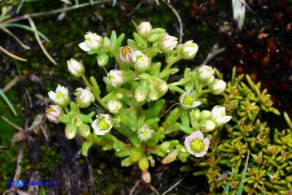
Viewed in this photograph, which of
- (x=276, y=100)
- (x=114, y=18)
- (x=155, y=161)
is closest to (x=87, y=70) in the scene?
(x=114, y=18)

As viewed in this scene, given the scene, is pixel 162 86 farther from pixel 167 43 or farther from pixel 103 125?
pixel 103 125

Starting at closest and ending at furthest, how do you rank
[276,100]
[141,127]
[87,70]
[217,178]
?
1. [141,127]
2. [217,178]
3. [276,100]
4. [87,70]

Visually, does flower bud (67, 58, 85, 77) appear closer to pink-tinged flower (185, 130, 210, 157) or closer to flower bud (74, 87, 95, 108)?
flower bud (74, 87, 95, 108)

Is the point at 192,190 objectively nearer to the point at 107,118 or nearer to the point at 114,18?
the point at 107,118

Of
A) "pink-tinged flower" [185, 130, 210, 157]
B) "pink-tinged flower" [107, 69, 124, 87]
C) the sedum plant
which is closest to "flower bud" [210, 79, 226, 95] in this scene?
the sedum plant

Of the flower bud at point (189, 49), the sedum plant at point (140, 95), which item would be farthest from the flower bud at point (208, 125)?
the flower bud at point (189, 49)

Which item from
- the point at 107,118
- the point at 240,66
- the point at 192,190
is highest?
the point at 107,118

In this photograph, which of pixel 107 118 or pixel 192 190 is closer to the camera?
pixel 107 118
